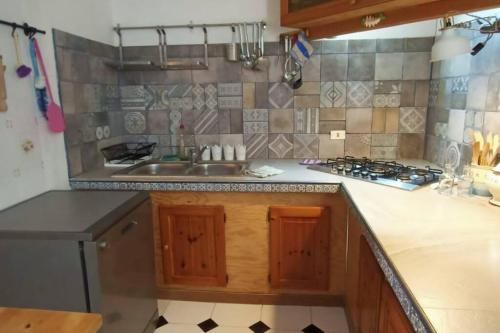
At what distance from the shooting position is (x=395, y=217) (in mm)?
1280

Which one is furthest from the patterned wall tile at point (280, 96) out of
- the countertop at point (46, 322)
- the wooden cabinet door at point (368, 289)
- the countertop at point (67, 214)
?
the countertop at point (46, 322)

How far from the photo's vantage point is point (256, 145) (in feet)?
8.46

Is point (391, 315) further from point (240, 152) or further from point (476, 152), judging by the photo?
point (240, 152)

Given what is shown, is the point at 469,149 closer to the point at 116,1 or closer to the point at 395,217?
the point at 395,217

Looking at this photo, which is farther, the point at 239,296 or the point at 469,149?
the point at 239,296

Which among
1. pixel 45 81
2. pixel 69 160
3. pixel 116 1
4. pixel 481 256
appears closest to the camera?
pixel 481 256

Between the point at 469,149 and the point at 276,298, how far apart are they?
4.51 ft

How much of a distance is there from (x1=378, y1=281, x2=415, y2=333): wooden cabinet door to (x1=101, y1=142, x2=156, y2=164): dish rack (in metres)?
1.90

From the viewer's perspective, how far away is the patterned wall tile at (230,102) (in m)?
2.53

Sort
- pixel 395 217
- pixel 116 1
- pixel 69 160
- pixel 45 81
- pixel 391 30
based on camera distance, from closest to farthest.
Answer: pixel 395 217, pixel 45 81, pixel 69 160, pixel 391 30, pixel 116 1

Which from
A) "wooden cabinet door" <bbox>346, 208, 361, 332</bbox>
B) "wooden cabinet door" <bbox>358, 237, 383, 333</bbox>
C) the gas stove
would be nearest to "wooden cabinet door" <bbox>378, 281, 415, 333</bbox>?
"wooden cabinet door" <bbox>358, 237, 383, 333</bbox>

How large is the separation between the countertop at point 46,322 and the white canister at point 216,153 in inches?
Result: 68.1

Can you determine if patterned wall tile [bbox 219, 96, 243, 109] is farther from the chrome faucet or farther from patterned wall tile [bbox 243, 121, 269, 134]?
the chrome faucet

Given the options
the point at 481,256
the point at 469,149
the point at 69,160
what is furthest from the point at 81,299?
the point at 469,149
